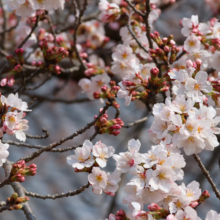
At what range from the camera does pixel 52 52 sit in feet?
7.39

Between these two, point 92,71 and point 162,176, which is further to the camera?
point 92,71

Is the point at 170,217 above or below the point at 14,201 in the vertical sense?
above

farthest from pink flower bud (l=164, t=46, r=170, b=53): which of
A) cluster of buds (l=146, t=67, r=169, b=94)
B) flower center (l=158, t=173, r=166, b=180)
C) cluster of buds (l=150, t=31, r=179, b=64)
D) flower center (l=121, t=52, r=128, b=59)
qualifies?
flower center (l=158, t=173, r=166, b=180)

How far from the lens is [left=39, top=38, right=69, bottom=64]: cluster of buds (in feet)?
7.36

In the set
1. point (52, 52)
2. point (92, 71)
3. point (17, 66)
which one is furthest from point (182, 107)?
point (92, 71)

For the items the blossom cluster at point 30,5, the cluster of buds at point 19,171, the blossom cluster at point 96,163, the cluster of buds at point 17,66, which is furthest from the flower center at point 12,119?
the blossom cluster at point 30,5

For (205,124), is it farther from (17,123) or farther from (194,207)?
(17,123)

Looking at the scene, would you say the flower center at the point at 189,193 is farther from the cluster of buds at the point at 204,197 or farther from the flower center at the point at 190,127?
the flower center at the point at 190,127

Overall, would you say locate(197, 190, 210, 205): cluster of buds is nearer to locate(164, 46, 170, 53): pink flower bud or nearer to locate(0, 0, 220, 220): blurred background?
locate(164, 46, 170, 53): pink flower bud

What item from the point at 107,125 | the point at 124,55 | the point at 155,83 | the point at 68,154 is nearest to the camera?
the point at 155,83

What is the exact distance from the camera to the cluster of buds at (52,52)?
7.36ft

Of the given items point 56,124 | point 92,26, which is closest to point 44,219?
point 56,124

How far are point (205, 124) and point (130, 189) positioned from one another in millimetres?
425

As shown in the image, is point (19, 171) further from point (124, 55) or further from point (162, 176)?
point (124, 55)
